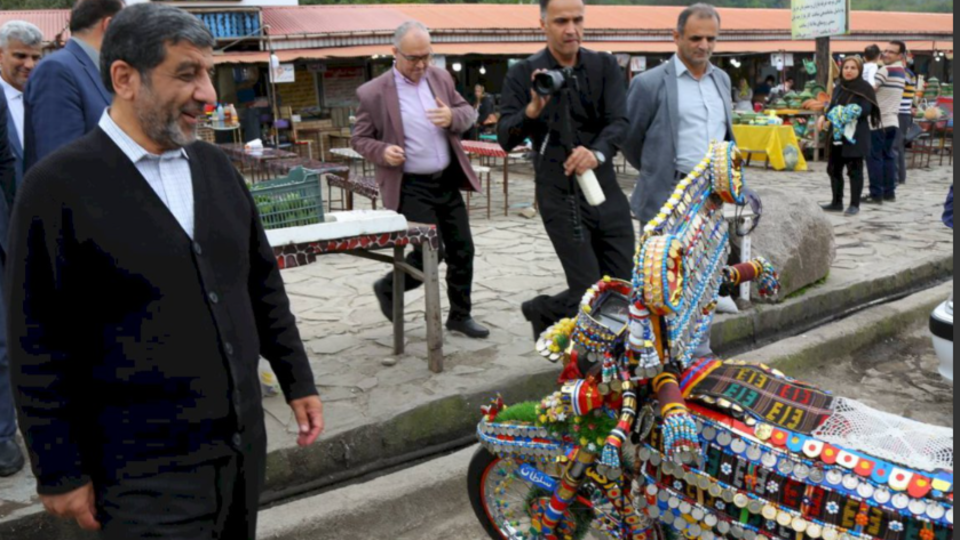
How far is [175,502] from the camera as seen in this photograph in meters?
2.10

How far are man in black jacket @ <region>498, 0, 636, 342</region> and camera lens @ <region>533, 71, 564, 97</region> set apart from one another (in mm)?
317

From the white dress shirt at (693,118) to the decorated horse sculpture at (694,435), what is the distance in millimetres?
2099

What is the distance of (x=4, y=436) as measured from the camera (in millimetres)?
3791

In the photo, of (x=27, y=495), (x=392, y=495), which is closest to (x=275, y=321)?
(x=392, y=495)

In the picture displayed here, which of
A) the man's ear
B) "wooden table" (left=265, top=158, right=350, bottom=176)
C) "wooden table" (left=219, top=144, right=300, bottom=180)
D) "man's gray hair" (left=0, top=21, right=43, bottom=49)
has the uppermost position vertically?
"man's gray hair" (left=0, top=21, right=43, bottom=49)

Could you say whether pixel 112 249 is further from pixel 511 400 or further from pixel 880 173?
pixel 880 173

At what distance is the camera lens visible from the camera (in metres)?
3.94

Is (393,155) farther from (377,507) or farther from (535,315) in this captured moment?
(377,507)

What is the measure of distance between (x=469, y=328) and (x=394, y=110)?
148 centimetres

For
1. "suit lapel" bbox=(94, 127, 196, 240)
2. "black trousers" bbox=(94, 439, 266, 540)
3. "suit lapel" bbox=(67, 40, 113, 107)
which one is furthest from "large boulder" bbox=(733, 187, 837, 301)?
"suit lapel" bbox=(94, 127, 196, 240)

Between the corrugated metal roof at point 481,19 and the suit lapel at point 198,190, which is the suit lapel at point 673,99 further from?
the corrugated metal roof at point 481,19

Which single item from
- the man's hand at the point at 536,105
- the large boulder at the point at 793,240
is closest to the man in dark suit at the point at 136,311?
the man's hand at the point at 536,105

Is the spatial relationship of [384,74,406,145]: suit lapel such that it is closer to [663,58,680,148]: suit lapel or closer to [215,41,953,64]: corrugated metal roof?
[663,58,680,148]: suit lapel

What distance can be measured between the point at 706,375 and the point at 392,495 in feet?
5.57
